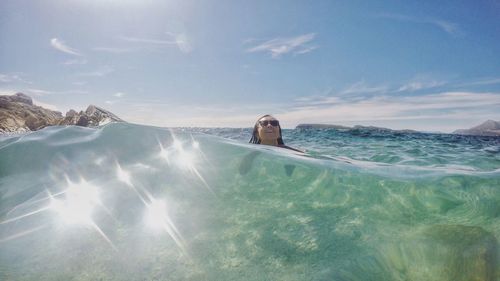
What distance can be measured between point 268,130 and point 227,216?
169 inches

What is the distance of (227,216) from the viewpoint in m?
3.53

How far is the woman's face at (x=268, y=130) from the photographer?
7.56 m

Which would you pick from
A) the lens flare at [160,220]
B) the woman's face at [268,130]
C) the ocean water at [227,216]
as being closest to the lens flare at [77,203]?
the ocean water at [227,216]

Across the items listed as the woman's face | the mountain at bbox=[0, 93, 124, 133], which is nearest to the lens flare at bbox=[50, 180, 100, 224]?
the woman's face

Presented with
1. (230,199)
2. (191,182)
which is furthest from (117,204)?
(230,199)

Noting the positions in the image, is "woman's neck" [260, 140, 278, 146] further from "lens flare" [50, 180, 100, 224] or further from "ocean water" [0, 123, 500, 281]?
"lens flare" [50, 180, 100, 224]

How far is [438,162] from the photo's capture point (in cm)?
948

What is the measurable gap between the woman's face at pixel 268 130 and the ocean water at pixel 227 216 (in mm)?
2079

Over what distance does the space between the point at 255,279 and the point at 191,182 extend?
2.31m

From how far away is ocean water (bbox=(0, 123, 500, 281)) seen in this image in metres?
2.59

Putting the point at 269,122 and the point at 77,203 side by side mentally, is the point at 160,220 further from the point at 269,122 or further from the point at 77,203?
the point at 269,122

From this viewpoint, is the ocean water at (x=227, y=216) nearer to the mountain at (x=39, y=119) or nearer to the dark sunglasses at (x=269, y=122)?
the dark sunglasses at (x=269, y=122)

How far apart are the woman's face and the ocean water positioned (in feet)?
6.82

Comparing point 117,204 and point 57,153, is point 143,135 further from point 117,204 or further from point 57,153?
point 117,204
